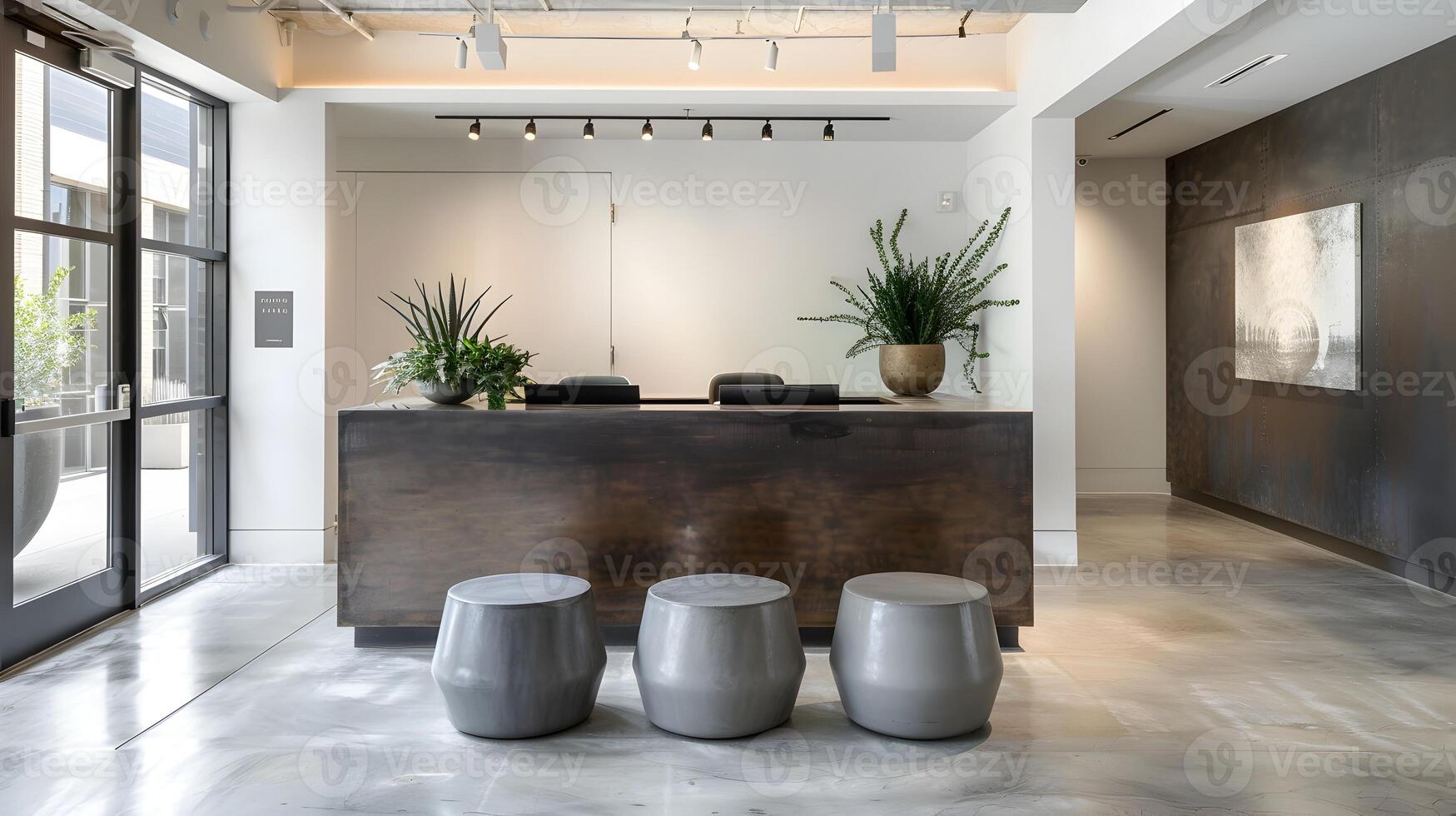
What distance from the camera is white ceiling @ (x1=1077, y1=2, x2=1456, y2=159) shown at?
448 centimetres

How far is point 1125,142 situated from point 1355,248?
2.11 metres

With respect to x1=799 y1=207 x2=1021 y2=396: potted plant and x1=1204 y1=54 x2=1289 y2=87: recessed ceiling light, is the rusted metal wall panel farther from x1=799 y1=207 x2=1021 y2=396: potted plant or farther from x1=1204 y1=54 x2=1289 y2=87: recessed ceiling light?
x1=799 y1=207 x2=1021 y2=396: potted plant

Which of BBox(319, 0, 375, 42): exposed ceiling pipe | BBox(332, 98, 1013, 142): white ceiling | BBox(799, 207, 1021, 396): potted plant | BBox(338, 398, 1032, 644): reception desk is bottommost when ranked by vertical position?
BBox(338, 398, 1032, 644): reception desk

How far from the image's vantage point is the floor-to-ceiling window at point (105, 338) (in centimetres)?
383

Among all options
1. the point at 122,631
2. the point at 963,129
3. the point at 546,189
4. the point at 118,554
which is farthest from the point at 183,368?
the point at 963,129

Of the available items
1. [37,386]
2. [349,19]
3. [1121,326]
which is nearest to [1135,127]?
[1121,326]

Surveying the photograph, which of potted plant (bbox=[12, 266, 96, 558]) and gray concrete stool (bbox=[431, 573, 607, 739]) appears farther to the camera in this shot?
potted plant (bbox=[12, 266, 96, 558])

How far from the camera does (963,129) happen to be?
6336mm

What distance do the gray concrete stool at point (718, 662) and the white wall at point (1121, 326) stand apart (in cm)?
584

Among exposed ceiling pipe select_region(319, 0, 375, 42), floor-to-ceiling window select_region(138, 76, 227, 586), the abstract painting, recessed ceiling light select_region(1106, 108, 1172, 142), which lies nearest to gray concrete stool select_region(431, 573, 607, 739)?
floor-to-ceiling window select_region(138, 76, 227, 586)

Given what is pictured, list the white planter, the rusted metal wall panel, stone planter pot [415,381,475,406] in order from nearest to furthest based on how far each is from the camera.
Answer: stone planter pot [415,381,475,406], the white planter, the rusted metal wall panel

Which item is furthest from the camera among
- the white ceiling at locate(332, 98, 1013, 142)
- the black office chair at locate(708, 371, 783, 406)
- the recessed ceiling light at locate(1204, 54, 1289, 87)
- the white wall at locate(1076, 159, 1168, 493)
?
the white wall at locate(1076, 159, 1168, 493)

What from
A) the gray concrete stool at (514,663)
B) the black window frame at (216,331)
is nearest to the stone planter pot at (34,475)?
the black window frame at (216,331)

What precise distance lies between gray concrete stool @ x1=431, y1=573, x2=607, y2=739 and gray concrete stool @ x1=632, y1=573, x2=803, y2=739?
0.74ft
